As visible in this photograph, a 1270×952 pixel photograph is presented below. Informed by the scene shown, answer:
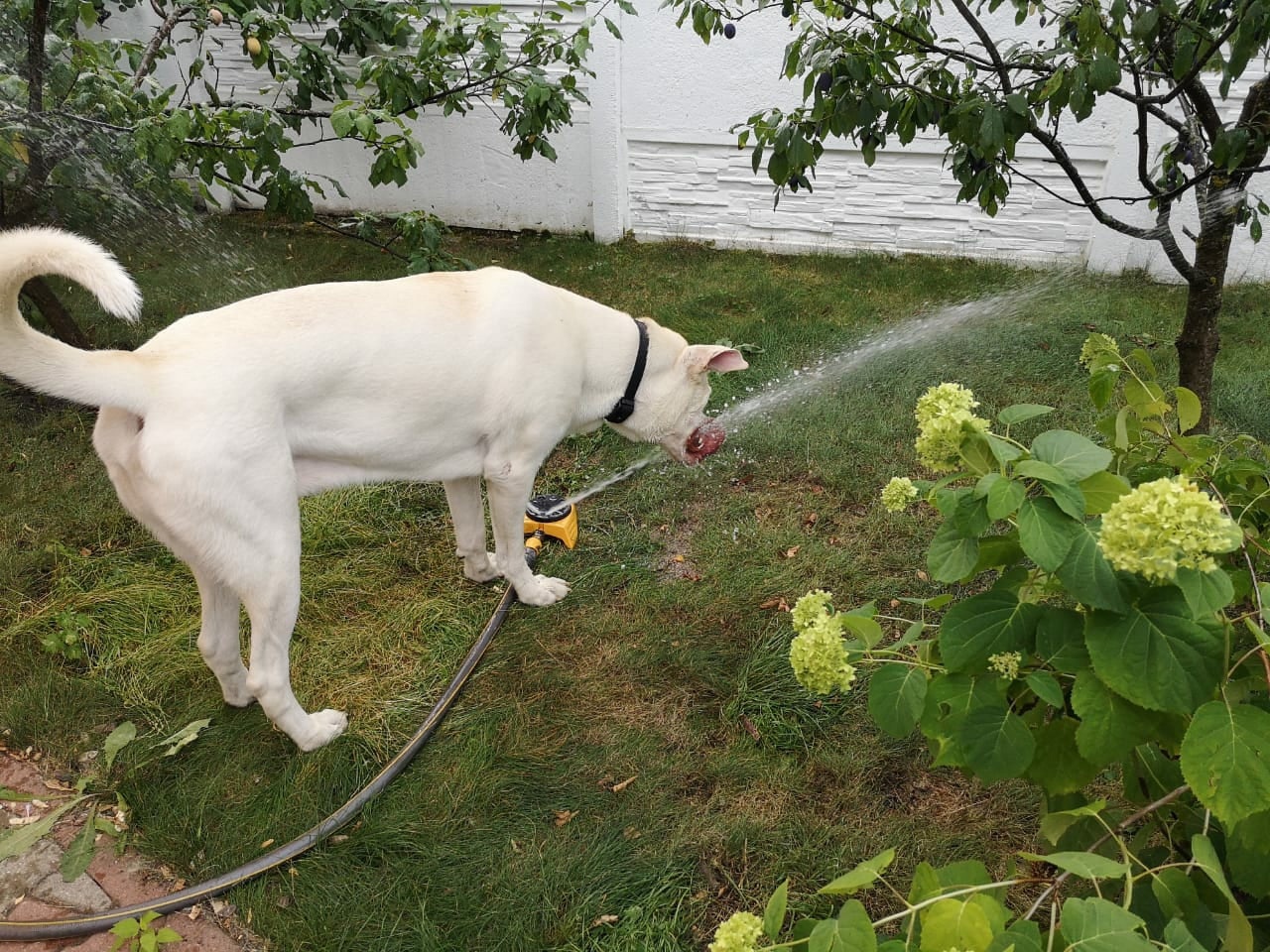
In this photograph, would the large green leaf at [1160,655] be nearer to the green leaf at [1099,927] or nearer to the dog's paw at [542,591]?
the green leaf at [1099,927]

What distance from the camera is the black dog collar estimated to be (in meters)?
3.52

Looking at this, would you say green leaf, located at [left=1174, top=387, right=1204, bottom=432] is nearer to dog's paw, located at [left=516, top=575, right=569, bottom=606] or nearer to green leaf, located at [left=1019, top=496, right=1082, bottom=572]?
green leaf, located at [left=1019, top=496, right=1082, bottom=572]

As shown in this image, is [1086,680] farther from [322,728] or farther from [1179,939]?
[322,728]

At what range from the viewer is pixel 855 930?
1096mm

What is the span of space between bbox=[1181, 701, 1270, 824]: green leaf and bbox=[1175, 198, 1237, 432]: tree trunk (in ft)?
7.91

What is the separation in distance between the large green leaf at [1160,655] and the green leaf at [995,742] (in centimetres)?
23

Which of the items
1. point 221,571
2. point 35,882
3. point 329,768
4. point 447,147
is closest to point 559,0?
point 447,147

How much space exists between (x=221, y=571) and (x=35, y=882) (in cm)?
115

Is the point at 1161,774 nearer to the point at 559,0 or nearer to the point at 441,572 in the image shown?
the point at 441,572

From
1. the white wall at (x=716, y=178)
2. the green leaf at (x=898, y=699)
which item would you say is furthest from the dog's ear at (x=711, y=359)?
the white wall at (x=716, y=178)

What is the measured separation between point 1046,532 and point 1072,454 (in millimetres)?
168

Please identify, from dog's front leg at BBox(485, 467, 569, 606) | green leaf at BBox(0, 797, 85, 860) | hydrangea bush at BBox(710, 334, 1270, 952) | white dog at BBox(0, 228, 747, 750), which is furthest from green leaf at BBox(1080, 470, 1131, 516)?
green leaf at BBox(0, 797, 85, 860)

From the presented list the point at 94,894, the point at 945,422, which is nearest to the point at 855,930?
the point at 945,422

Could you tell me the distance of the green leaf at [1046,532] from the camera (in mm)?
1184
